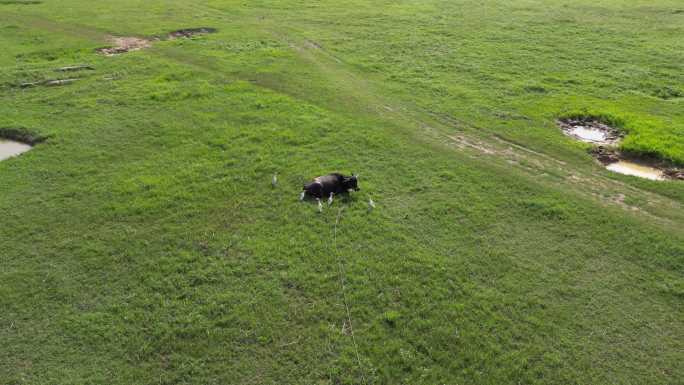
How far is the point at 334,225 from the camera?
14.2 m

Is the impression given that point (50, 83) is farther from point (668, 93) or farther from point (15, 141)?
point (668, 93)

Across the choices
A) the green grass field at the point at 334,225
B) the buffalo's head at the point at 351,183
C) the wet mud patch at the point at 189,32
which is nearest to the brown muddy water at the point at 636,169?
the green grass field at the point at 334,225

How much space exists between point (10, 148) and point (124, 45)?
44.9 feet

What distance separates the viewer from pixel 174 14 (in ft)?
121

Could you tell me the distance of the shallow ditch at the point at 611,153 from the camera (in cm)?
1759

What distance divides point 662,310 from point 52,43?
34756 mm

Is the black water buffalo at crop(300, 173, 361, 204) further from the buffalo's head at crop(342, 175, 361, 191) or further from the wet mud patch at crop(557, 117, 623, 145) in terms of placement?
the wet mud patch at crop(557, 117, 623, 145)

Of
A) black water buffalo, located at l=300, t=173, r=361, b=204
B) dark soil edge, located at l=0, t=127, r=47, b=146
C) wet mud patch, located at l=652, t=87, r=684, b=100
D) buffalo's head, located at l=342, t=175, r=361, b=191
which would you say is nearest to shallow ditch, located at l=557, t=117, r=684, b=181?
Result: wet mud patch, located at l=652, t=87, r=684, b=100

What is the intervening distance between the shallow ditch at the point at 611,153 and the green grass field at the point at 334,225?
2.27 ft

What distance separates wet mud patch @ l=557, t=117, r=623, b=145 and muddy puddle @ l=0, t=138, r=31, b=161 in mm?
22868

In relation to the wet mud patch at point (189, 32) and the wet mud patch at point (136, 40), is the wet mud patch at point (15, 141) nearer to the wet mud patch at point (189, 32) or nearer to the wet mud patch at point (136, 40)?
the wet mud patch at point (136, 40)

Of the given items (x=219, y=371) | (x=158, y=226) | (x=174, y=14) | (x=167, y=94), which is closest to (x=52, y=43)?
(x=174, y=14)

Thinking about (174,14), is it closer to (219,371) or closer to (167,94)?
(167,94)

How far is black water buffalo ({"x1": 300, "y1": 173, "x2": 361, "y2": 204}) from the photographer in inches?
591
